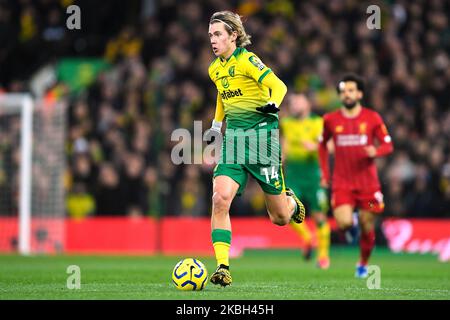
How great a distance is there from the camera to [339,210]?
12.2 m

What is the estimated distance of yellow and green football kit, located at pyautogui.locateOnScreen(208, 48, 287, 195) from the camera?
362 inches

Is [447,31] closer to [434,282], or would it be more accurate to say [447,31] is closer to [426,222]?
[426,222]

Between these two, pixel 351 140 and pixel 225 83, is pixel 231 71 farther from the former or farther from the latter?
pixel 351 140

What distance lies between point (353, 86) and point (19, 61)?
11615 millimetres

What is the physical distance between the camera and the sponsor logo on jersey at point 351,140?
12.4 m

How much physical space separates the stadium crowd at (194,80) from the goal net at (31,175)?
0.70m

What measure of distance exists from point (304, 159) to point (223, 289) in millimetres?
6571

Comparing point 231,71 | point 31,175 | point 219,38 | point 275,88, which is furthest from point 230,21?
point 31,175

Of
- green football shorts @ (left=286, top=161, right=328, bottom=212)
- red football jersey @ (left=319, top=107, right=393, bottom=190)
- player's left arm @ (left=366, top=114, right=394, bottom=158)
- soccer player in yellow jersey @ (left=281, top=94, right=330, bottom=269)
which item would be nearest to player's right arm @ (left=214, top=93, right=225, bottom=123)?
player's left arm @ (left=366, top=114, right=394, bottom=158)

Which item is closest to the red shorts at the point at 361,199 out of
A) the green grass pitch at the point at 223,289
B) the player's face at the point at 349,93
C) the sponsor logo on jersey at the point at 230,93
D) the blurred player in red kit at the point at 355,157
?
the blurred player in red kit at the point at 355,157

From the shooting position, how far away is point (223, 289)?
905 cm

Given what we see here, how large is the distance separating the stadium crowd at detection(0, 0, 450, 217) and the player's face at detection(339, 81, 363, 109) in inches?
267

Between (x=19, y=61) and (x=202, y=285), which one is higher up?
(x=19, y=61)
